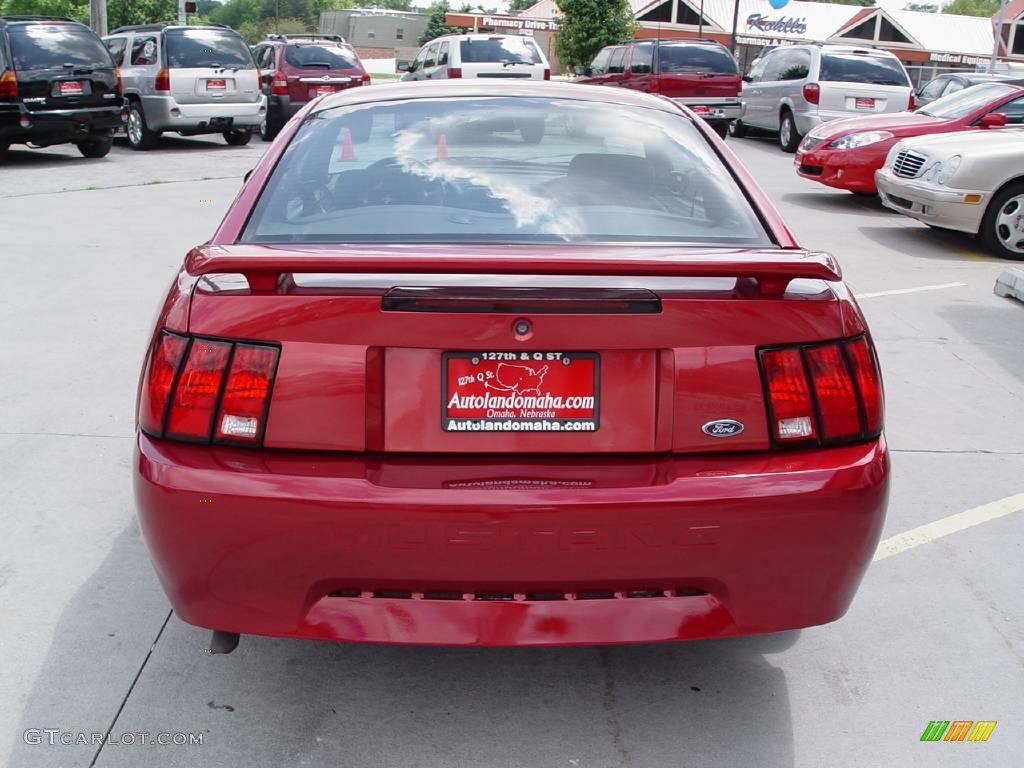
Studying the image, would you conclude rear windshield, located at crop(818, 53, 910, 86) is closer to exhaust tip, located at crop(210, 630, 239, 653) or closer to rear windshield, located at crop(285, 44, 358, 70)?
rear windshield, located at crop(285, 44, 358, 70)

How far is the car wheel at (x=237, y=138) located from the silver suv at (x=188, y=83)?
321mm

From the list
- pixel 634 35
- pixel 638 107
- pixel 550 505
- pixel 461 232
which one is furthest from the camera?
pixel 634 35

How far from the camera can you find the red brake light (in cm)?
283

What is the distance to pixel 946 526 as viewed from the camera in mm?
4695

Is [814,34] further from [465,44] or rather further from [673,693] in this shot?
[673,693]

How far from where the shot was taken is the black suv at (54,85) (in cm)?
1545

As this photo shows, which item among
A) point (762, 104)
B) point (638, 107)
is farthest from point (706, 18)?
point (638, 107)

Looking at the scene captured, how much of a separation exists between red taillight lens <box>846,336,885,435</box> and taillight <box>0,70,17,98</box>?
1469 cm

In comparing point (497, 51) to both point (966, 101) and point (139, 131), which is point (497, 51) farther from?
point (966, 101)

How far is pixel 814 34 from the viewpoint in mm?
66500

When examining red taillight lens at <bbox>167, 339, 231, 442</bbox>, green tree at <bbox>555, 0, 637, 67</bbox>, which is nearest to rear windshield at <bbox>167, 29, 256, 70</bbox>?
red taillight lens at <bbox>167, 339, 231, 442</bbox>

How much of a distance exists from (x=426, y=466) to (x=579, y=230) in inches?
37.7

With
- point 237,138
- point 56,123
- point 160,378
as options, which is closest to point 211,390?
point 160,378

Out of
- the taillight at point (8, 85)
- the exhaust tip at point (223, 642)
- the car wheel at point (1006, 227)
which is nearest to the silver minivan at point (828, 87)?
A: the car wheel at point (1006, 227)
